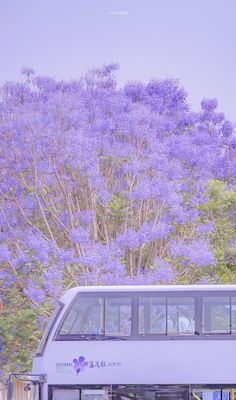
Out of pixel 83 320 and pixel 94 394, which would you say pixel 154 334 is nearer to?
pixel 83 320

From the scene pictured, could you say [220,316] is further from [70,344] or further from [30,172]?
[30,172]

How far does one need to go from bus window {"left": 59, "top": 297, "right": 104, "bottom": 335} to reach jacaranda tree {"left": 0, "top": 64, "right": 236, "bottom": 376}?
984 centimetres

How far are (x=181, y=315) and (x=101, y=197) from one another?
40.1 feet

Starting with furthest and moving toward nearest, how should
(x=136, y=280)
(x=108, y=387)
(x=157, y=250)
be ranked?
(x=157, y=250) → (x=136, y=280) → (x=108, y=387)

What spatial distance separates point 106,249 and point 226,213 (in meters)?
4.74

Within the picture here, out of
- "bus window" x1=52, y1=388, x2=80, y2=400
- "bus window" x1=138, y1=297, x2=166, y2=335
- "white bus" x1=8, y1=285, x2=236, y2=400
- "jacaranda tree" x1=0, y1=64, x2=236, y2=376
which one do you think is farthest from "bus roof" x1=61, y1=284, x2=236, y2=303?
"jacaranda tree" x1=0, y1=64, x2=236, y2=376

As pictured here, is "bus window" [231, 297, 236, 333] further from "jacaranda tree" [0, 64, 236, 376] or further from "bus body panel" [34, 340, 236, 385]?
"jacaranda tree" [0, 64, 236, 376]

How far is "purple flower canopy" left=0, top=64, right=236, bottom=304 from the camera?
3073cm

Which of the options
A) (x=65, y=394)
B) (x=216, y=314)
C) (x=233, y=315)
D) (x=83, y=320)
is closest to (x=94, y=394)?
(x=65, y=394)

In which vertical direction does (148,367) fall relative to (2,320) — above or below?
below

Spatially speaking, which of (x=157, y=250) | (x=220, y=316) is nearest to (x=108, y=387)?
(x=220, y=316)

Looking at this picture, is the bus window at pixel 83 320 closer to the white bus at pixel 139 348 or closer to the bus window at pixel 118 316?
the white bus at pixel 139 348

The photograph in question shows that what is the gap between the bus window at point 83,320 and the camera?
65.4ft

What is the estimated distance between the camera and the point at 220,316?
20078mm
